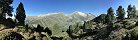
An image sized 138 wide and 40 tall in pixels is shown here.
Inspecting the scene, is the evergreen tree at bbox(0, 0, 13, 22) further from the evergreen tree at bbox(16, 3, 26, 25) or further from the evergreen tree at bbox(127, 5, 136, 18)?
the evergreen tree at bbox(127, 5, 136, 18)

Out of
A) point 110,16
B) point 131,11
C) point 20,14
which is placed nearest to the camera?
point 20,14

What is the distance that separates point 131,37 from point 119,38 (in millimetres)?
11808

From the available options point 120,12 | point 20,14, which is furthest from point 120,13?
point 20,14

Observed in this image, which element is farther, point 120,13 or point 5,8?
Answer: point 120,13

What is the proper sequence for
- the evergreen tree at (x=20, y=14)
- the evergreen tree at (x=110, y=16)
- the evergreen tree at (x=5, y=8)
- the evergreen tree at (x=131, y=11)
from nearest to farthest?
the evergreen tree at (x=5, y=8)
the evergreen tree at (x=20, y=14)
the evergreen tree at (x=131, y=11)
the evergreen tree at (x=110, y=16)

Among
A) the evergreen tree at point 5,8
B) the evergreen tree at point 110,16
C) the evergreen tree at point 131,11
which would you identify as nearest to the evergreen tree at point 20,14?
the evergreen tree at point 5,8

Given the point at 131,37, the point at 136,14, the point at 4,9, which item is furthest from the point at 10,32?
the point at 136,14

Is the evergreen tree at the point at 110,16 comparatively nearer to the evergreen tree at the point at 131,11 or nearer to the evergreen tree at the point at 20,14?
the evergreen tree at the point at 131,11

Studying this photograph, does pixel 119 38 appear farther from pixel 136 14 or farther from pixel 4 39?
pixel 136 14

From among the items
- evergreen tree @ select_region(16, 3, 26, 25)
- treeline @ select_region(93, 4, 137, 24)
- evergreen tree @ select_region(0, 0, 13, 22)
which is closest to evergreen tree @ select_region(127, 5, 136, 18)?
treeline @ select_region(93, 4, 137, 24)

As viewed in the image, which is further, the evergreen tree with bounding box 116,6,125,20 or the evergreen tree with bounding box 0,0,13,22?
the evergreen tree with bounding box 116,6,125,20

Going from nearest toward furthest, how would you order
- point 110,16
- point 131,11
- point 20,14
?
point 20,14 < point 131,11 < point 110,16

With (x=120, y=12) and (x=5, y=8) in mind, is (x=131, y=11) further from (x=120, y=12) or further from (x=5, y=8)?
(x=5, y=8)

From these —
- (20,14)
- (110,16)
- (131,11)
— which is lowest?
(110,16)
